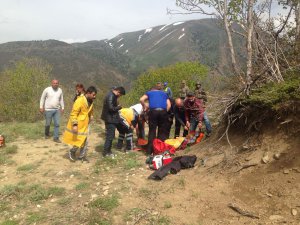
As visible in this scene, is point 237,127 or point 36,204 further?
point 237,127

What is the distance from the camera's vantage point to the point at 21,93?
18.6m

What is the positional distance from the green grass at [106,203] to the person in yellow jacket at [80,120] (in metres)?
2.36

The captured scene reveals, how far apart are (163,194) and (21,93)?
15.6 meters

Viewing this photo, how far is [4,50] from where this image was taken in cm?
16775

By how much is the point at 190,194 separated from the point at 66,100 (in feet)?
53.9

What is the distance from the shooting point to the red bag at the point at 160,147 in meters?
7.41

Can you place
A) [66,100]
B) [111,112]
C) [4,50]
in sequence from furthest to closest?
1. [4,50]
2. [66,100]
3. [111,112]

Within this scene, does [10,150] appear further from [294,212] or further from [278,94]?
[294,212]

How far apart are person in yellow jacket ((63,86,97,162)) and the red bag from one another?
1.61 m

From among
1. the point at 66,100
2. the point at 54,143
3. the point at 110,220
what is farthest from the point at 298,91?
the point at 66,100

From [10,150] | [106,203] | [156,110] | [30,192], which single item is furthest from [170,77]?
[106,203]

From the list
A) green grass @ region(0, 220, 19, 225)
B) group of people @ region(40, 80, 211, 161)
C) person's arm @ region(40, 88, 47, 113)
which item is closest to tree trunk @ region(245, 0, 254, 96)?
group of people @ region(40, 80, 211, 161)

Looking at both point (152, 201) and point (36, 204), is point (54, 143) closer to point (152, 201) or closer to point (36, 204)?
point (36, 204)

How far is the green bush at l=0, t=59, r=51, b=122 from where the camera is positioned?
18.1m
